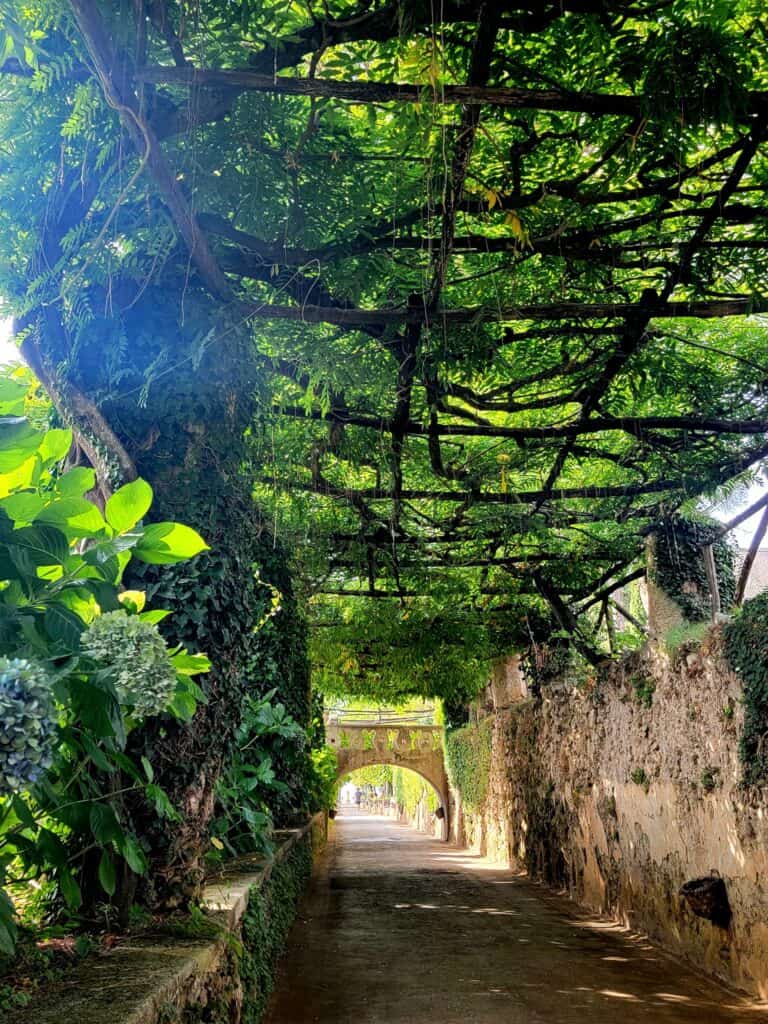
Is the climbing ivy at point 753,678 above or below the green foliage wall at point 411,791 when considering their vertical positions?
Answer: above

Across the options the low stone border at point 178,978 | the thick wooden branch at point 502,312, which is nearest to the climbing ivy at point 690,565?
the thick wooden branch at point 502,312

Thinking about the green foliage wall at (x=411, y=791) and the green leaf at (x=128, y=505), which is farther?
the green foliage wall at (x=411, y=791)

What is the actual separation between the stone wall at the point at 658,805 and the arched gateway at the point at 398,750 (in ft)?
33.7

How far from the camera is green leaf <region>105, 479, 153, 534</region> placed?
5.31 feet

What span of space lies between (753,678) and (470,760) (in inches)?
475

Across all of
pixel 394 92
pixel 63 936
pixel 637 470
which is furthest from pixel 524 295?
pixel 63 936

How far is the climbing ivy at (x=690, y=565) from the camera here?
7094 millimetres

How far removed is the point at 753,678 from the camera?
492 cm

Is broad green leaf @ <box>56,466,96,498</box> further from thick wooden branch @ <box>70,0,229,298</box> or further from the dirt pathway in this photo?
the dirt pathway

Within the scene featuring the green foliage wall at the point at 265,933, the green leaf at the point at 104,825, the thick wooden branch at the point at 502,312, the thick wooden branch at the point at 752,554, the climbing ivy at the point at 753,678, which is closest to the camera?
the green leaf at the point at 104,825

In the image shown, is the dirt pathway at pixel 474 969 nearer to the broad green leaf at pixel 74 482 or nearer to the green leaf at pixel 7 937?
the green leaf at pixel 7 937

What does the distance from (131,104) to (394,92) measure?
30.5 inches

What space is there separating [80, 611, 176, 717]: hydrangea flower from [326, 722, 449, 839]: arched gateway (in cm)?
2024

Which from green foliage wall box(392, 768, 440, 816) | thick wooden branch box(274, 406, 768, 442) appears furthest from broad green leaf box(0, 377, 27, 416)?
green foliage wall box(392, 768, 440, 816)
